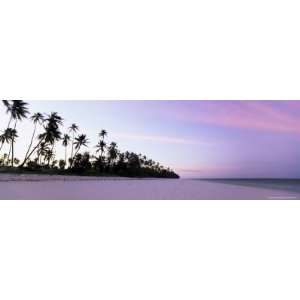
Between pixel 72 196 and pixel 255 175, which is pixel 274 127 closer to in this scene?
pixel 255 175

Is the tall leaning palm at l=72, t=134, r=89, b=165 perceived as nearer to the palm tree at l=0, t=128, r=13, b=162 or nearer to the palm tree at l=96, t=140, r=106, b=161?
the palm tree at l=96, t=140, r=106, b=161

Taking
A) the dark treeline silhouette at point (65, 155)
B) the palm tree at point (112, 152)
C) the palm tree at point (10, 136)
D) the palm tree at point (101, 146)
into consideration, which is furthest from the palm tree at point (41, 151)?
the palm tree at point (112, 152)

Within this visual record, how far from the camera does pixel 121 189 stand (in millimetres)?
5672

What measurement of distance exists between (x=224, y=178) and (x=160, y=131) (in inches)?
45.9

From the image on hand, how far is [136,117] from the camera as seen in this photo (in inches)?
226

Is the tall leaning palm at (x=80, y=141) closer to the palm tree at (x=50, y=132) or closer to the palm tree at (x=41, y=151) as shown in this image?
the palm tree at (x=50, y=132)

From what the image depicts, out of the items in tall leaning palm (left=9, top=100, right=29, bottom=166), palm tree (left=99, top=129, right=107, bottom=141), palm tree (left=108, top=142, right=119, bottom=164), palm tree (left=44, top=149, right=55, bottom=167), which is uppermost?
tall leaning palm (left=9, top=100, right=29, bottom=166)

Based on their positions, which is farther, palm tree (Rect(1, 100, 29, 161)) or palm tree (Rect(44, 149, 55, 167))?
palm tree (Rect(44, 149, 55, 167))

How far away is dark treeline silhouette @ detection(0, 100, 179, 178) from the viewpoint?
568 cm

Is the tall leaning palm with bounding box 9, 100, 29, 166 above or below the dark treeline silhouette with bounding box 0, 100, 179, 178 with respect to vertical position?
above

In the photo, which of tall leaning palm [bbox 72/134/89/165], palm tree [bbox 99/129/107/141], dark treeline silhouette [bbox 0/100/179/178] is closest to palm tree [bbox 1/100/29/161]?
dark treeline silhouette [bbox 0/100/179/178]

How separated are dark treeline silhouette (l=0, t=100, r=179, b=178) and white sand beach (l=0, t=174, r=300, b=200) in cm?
13

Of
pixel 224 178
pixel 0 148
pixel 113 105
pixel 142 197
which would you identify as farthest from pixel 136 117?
pixel 0 148
